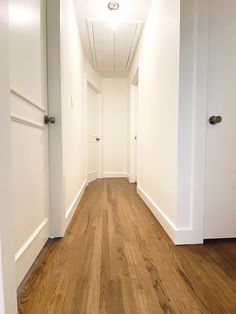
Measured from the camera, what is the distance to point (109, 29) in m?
2.74

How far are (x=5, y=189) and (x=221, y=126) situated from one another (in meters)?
1.39

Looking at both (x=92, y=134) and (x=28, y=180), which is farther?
(x=92, y=134)

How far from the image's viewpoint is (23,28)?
1.06 metres

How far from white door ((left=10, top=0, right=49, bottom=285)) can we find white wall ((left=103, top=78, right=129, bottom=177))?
3.04 m

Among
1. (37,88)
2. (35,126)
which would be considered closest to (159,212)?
(35,126)

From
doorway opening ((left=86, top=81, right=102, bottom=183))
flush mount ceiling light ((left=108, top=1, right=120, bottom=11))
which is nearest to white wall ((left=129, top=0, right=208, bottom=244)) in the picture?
flush mount ceiling light ((left=108, top=1, right=120, bottom=11))

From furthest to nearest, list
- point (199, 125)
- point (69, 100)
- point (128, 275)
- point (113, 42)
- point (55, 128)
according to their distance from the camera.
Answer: point (113, 42)
point (69, 100)
point (55, 128)
point (199, 125)
point (128, 275)

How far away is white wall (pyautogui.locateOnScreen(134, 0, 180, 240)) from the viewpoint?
1.53 metres

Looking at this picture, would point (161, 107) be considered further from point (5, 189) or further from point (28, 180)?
point (5, 189)

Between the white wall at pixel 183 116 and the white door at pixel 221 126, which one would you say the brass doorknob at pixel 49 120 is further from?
the white door at pixel 221 126

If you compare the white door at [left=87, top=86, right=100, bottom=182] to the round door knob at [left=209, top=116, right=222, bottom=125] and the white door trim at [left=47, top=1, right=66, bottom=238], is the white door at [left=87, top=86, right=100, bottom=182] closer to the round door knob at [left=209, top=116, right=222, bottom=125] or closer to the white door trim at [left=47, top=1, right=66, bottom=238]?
the white door trim at [left=47, top=1, right=66, bottom=238]

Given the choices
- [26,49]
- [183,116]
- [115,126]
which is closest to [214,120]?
[183,116]

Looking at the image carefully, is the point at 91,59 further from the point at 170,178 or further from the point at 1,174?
the point at 1,174

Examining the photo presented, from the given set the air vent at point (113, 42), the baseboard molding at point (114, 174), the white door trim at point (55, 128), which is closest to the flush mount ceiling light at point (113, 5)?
the air vent at point (113, 42)
